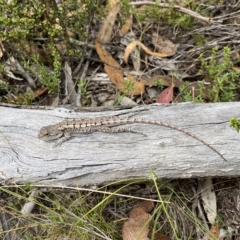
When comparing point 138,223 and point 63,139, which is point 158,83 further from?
point 138,223

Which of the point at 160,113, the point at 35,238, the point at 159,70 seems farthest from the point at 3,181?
the point at 159,70

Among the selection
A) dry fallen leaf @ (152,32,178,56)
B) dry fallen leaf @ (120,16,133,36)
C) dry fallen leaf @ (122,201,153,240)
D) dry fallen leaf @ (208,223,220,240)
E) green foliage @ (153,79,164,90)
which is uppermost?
dry fallen leaf @ (120,16,133,36)

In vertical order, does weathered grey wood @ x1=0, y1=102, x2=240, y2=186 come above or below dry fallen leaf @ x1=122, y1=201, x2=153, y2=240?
above

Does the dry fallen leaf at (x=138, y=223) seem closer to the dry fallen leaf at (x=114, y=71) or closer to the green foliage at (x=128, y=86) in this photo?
the green foliage at (x=128, y=86)

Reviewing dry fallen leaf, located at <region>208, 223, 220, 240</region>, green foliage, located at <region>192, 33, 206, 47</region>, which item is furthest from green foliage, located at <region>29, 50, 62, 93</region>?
dry fallen leaf, located at <region>208, 223, 220, 240</region>

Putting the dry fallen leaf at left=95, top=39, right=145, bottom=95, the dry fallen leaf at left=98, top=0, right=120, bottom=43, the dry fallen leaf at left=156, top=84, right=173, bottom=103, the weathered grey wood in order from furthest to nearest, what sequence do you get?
the dry fallen leaf at left=98, top=0, right=120, bottom=43
the dry fallen leaf at left=95, top=39, right=145, bottom=95
the dry fallen leaf at left=156, top=84, right=173, bottom=103
the weathered grey wood

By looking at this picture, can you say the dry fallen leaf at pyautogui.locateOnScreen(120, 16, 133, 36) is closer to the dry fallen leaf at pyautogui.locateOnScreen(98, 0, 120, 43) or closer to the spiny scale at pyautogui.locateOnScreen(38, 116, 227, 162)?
the dry fallen leaf at pyautogui.locateOnScreen(98, 0, 120, 43)

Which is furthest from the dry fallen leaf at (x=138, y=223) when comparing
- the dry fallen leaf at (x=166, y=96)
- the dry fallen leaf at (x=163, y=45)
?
the dry fallen leaf at (x=163, y=45)

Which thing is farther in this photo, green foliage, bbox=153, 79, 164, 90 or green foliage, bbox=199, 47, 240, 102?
green foliage, bbox=153, 79, 164, 90
